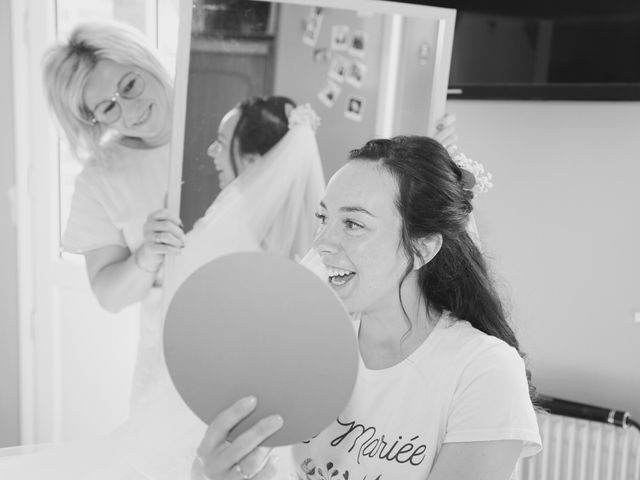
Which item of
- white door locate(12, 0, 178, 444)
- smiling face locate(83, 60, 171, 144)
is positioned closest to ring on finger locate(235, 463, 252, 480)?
smiling face locate(83, 60, 171, 144)

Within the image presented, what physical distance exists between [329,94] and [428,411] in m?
0.81

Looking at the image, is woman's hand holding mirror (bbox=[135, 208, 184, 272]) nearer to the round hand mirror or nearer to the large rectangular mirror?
the large rectangular mirror

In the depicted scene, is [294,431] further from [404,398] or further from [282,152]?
[282,152]

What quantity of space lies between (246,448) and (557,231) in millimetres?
1589

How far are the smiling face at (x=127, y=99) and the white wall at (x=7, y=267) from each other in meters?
1.13

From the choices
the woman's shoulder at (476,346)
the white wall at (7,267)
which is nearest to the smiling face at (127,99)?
the woman's shoulder at (476,346)

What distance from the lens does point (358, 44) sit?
5.35 ft

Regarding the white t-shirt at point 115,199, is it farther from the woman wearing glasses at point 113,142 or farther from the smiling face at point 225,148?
the smiling face at point 225,148

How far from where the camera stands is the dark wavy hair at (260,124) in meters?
1.61

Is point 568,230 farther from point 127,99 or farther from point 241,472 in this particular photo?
point 241,472

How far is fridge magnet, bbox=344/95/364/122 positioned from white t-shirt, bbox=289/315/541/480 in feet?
2.07

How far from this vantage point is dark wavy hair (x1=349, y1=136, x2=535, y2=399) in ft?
3.90

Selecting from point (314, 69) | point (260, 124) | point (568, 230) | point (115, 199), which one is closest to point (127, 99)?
point (115, 199)

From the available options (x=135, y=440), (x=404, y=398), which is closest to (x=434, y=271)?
(x=404, y=398)
